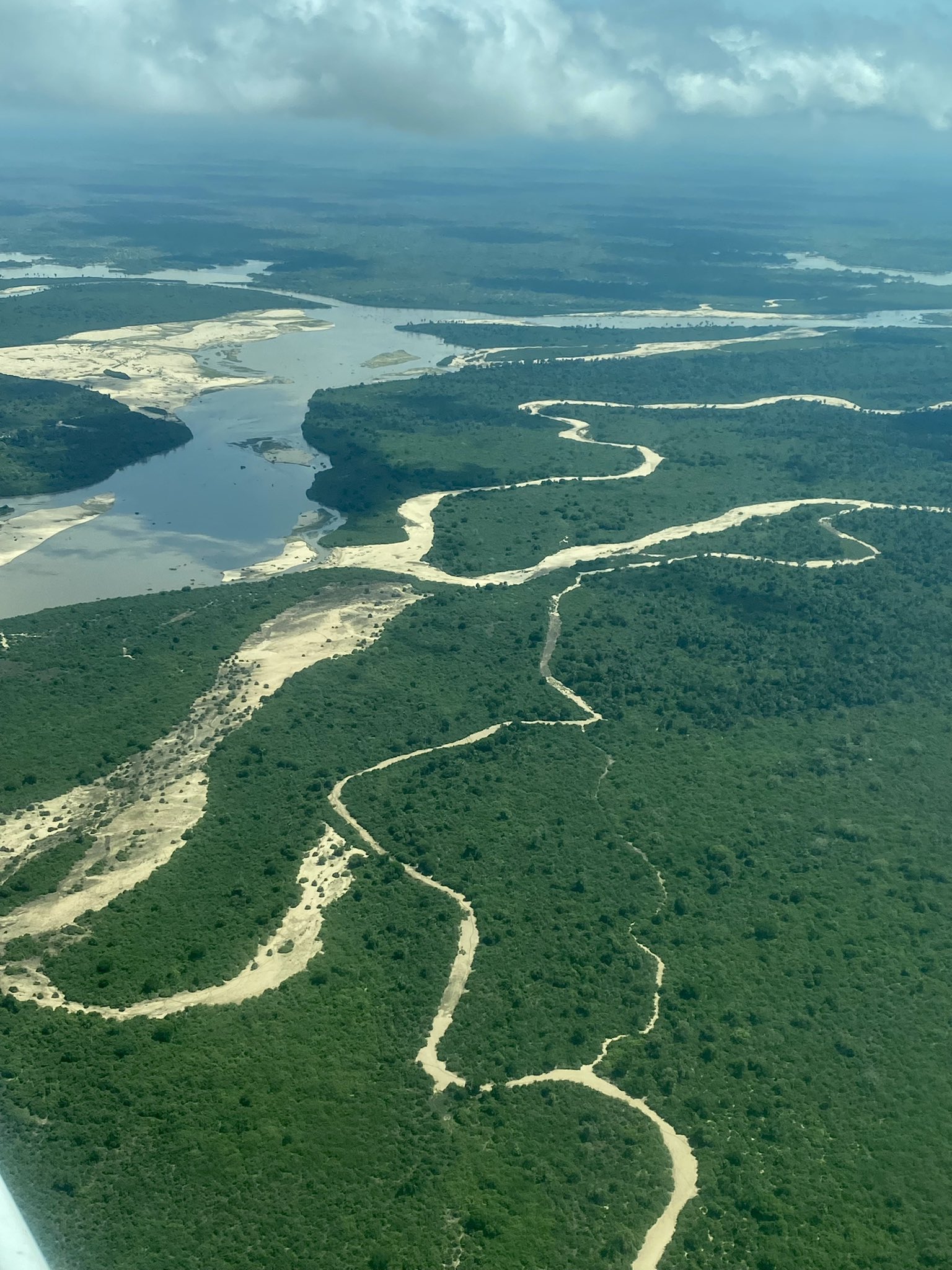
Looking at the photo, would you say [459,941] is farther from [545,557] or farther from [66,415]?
[66,415]

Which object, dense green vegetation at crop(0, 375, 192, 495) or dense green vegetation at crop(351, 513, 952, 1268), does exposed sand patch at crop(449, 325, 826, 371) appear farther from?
dense green vegetation at crop(351, 513, 952, 1268)

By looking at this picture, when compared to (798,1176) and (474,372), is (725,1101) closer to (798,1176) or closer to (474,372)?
(798,1176)

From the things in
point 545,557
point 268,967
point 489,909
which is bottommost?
point 268,967

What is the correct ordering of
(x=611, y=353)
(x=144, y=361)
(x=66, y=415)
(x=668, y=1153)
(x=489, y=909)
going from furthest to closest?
(x=611, y=353) < (x=144, y=361) < (x=66, y=415) < (x=489, y=909) < (x=668, y=1153)

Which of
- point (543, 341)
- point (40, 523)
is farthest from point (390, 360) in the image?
point (40, 523)

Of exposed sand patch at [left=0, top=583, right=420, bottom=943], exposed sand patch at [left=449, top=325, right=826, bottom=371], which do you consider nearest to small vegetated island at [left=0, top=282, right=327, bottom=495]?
exposed sand patch at [left=449, top=325, right=826, bottom=371]

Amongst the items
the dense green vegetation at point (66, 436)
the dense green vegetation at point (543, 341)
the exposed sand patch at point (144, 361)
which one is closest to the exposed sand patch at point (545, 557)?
the dense green vegetation at point (66, 436)

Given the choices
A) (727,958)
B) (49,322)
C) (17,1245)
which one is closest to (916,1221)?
(727,958)
